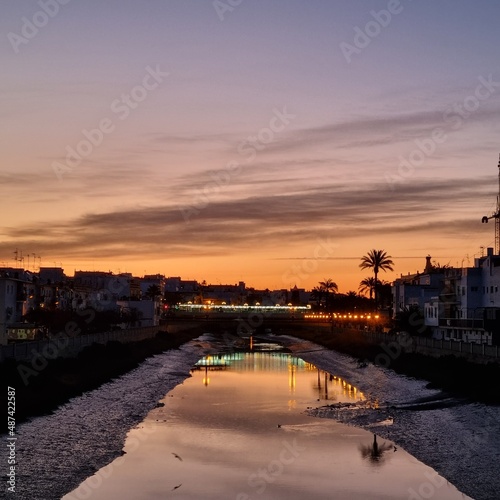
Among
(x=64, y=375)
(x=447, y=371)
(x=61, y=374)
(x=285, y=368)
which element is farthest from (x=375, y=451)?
(x=285, y=368)

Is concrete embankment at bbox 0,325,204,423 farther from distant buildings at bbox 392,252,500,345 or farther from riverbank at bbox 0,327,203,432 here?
distant buildings at bbox 392,252,500,345

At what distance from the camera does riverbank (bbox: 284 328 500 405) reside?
43688 millimetres

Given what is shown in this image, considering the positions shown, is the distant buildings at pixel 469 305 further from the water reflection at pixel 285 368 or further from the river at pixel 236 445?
the river at pixel 236 445

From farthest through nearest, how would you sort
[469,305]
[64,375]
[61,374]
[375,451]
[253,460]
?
[469,305] < [64,375] < [61,374] < [375,451] < [253,460]

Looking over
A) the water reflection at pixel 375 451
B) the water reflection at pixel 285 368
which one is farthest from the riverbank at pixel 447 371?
the water reflection at pixel 375 451

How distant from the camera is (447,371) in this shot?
53625 mm

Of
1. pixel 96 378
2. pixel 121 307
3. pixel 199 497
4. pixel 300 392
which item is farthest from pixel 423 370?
pixel 121 307

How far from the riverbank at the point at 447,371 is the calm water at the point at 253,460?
6580 mm

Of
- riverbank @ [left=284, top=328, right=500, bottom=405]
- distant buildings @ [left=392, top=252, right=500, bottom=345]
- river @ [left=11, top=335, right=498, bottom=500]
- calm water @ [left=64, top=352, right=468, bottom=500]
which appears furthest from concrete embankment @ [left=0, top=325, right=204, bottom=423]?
distant buildings @ [left=392, top=252, right=500, bottom=345]

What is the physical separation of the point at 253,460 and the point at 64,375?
2413 cm

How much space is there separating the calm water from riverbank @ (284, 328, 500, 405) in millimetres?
6580

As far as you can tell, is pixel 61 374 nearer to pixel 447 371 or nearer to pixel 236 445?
pixel 236 445

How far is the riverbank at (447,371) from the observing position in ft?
143

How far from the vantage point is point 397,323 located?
350 feet
